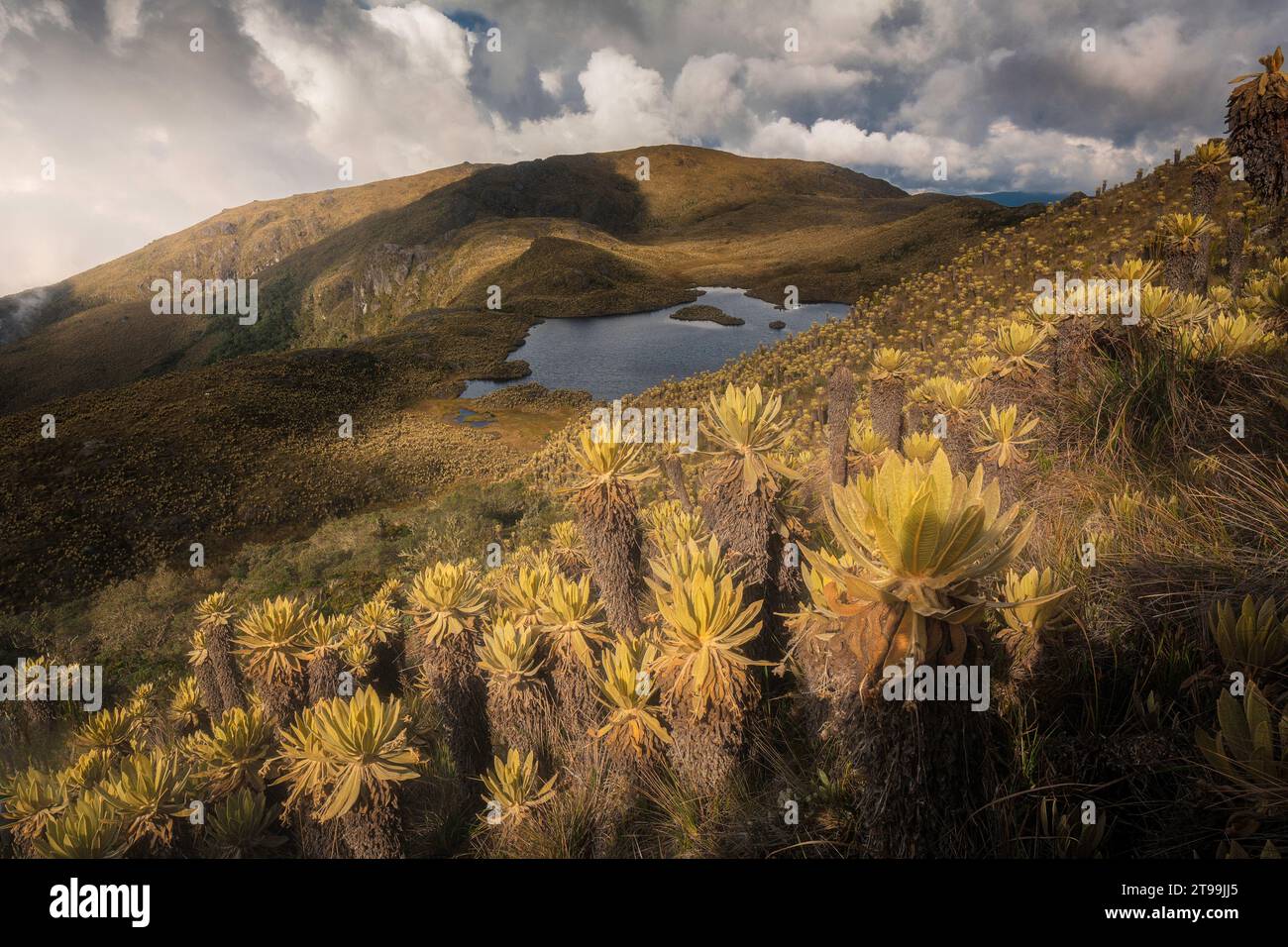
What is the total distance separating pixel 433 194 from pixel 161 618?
101 metres

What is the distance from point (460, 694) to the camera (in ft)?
12.1

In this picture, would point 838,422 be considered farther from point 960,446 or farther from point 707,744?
point 707,744

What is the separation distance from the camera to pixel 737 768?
2.37 m

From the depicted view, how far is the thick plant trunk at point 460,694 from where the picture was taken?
143 inches

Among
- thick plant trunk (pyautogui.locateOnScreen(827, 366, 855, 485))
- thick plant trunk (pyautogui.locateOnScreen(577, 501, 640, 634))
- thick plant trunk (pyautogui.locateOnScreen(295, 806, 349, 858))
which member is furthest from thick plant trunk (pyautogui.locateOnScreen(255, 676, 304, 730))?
thick plant trunk (pyautogui.locateOnScreen(827, 366, 855, 485))

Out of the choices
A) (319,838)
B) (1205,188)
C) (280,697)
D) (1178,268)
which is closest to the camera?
(319,838)

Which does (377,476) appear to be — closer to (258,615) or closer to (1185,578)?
(258,615)

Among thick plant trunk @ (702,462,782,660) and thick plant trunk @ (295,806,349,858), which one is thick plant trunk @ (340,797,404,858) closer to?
thick plant trunk @ (295,806,349,858)

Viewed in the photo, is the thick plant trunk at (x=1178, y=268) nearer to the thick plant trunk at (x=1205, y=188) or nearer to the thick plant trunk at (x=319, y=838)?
the thick plant trunk at (x=1205, y=188)

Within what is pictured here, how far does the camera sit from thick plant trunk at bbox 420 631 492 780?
3.63m

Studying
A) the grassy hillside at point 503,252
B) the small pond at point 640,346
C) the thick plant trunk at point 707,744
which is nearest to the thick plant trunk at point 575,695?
the thick plant trunk at point 707,744

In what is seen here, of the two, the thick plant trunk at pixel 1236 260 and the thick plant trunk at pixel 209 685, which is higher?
the thick plant trunk at pixel 1236 260

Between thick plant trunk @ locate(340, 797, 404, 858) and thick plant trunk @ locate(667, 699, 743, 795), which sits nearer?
thick plant trunk @ locate(667, 699, 743, 795)

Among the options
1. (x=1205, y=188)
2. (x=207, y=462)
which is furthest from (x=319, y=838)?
(x=207, y=462)
